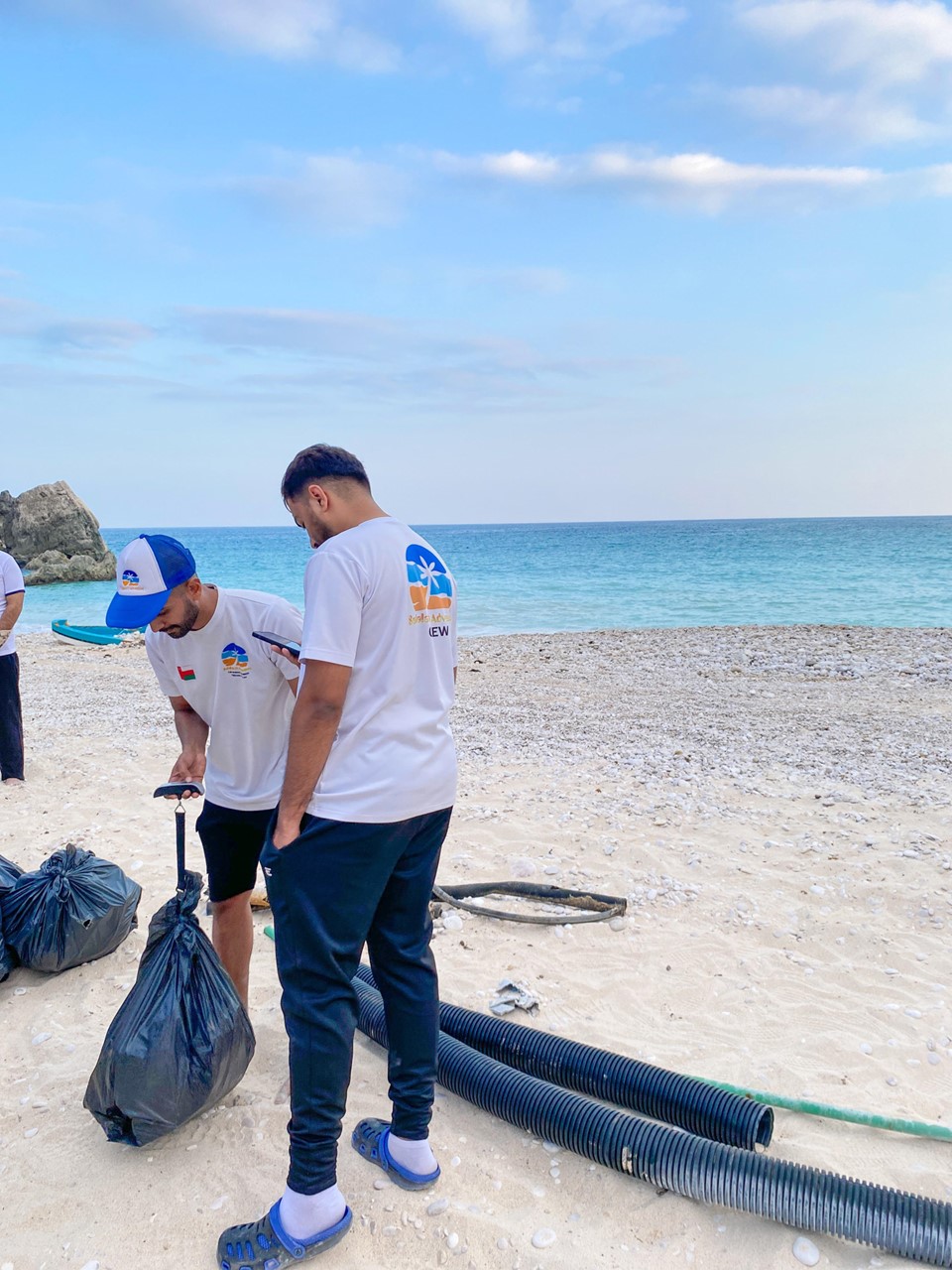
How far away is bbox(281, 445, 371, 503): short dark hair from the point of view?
2314 millimetres

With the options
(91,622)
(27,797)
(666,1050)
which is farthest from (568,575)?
(666,1050)

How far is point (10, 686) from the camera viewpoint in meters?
6.38

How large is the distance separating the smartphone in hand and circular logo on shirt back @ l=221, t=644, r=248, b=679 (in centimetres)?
7

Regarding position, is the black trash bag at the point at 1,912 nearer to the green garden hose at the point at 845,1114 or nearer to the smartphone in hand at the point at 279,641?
the smartphone in hand at the point at 279,641

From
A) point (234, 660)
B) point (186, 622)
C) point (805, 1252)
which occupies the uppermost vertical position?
point (186, 622)

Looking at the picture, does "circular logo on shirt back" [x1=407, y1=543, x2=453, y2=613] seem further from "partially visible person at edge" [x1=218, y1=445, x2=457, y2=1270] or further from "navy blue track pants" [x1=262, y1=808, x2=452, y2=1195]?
"navy blue track pants" [x1=262, y1=808, x2=452, y2=1195]

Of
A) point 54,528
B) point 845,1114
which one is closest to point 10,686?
point 845,1114

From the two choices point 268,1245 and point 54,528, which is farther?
point 54,528

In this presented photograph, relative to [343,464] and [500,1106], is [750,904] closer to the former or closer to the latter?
[500,1106]

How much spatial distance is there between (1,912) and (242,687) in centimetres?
173

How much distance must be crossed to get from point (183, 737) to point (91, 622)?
2277 centimetres

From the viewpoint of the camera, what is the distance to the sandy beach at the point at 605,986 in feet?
7.64

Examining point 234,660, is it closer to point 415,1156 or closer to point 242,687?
point 242,687

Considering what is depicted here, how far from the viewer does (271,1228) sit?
2.18 metres
